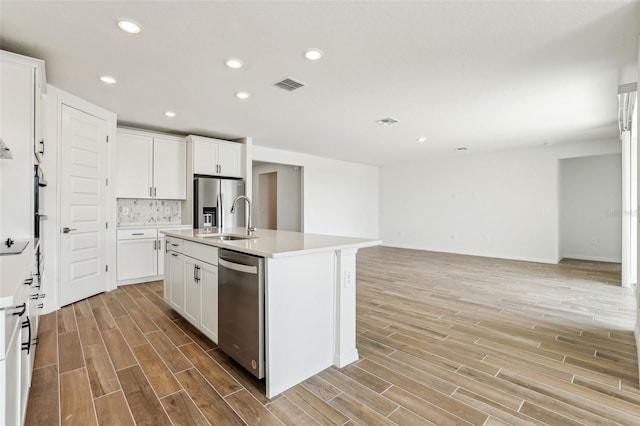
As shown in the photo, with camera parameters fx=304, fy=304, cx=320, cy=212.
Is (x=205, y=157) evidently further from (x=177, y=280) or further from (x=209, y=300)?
(x=209, y=300)

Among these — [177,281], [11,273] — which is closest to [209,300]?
[177,281]

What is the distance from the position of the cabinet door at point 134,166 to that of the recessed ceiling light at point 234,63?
2718mm

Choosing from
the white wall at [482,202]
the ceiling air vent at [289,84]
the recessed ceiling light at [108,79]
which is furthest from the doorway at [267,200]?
the recessed ceiling light at [108,79]

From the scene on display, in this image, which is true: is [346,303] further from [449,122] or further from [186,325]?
[449,122]

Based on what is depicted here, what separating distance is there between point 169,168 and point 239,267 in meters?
3.72

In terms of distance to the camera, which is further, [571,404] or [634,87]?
[634,87]

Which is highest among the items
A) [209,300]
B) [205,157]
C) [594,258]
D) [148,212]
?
[205,157]

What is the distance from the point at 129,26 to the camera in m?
2.19

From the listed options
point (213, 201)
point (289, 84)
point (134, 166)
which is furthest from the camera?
point (213, 201)

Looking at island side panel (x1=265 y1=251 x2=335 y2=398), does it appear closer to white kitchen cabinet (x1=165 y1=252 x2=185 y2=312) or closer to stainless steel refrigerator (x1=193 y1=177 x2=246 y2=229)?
white kitchen cabinet (x1=165 y1=252 x2=185 y2=312)

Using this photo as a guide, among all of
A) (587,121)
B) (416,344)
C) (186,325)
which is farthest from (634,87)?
(186,325)

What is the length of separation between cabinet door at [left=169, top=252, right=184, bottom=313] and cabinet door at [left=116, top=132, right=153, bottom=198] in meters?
2.07

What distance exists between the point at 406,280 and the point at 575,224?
5258 millimetres

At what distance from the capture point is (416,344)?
103 inches
